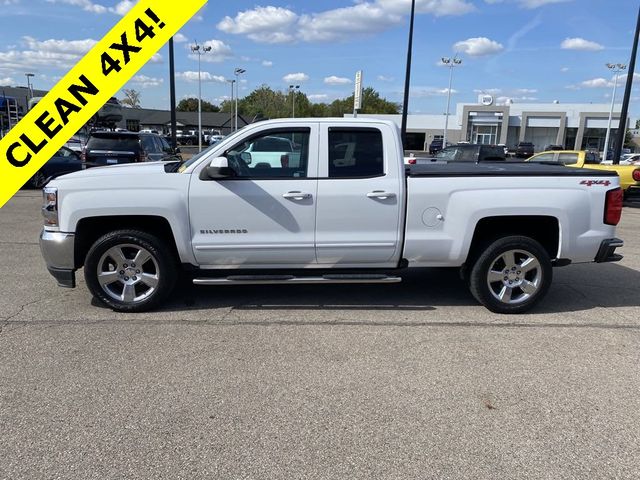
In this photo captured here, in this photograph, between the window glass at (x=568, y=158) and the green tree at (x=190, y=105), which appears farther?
the green tree at (x=190, y=105)

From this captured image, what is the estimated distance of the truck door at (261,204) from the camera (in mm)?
4930

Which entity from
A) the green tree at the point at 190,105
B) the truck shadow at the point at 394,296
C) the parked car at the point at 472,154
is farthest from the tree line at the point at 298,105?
the truck shadow at the point at 394,296

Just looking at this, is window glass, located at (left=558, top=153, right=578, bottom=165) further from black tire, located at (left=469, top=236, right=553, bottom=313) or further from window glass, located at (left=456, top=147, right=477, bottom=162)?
black tire, located at (left=469, top=236, right=553, bottom=313)

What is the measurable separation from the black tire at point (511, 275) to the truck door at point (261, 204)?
1751 millimetres

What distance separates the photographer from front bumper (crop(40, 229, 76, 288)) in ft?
16.3

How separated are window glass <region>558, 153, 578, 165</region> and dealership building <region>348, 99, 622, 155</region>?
56.0 metres

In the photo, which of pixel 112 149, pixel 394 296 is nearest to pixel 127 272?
pixel 394 296

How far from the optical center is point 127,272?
16.8 feet

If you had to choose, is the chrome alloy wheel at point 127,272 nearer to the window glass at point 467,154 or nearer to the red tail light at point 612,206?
the red tail light at point 612,206

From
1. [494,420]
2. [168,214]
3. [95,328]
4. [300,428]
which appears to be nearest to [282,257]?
[168,214]

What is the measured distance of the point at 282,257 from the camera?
5121 millimetres

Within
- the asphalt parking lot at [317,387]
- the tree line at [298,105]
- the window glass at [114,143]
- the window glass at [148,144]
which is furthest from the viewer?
the tree line at [298,105]

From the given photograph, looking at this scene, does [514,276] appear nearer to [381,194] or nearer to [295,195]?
[381,194]

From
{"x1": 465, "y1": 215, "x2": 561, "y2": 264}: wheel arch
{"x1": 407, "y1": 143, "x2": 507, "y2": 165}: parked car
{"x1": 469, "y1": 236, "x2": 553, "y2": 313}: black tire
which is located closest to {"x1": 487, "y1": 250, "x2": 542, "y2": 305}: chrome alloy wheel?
{"x1": 469, "y1": 236, "x2": 553, "y2": 313}: black tire
